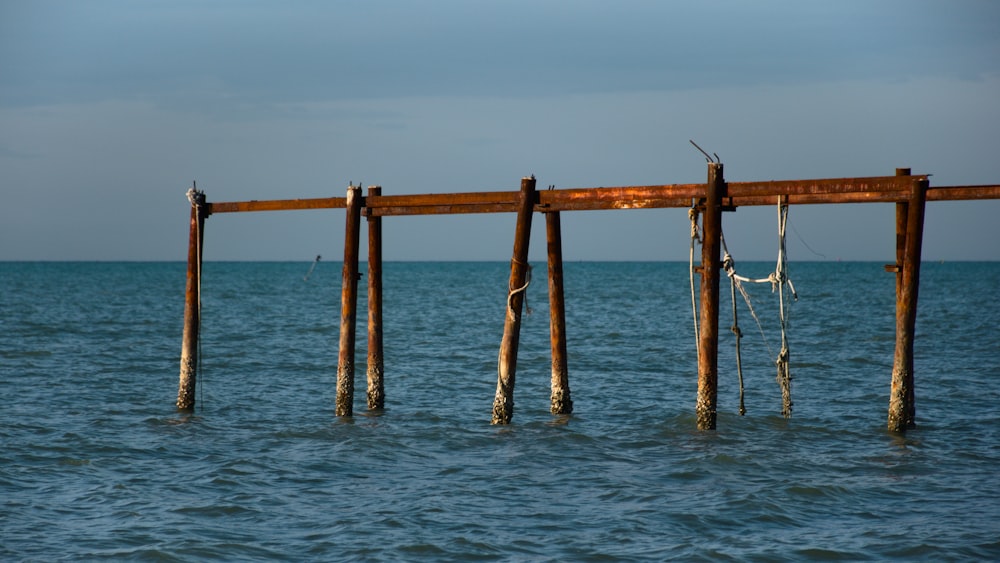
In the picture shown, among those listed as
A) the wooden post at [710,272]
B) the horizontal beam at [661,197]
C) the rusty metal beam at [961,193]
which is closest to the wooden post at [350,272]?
the horizontal beam at [661,197]

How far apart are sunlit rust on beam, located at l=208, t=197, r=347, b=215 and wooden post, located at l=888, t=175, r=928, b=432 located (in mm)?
8309

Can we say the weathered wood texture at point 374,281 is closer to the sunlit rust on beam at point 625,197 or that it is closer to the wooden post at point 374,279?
the wooden post at point 374,279

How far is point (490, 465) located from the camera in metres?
13.1

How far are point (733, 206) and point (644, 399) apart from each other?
702 cm

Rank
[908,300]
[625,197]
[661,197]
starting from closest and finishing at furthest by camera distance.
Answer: [908,300]
[661,197]
[625,197]

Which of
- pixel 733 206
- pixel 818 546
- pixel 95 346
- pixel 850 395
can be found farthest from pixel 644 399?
pixel 95 346

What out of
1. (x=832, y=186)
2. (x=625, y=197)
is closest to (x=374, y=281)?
(x=625, y=197)

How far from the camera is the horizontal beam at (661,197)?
12477mm

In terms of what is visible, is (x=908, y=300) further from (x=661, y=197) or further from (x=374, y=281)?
(x=374, y=281)

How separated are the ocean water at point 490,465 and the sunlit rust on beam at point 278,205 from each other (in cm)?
353

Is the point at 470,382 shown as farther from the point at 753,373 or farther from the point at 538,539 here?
the point at 538,539

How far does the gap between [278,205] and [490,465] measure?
587cm

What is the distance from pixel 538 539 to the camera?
32.5ft

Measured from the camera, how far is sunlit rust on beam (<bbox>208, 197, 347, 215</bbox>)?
Answer: 15.7m
